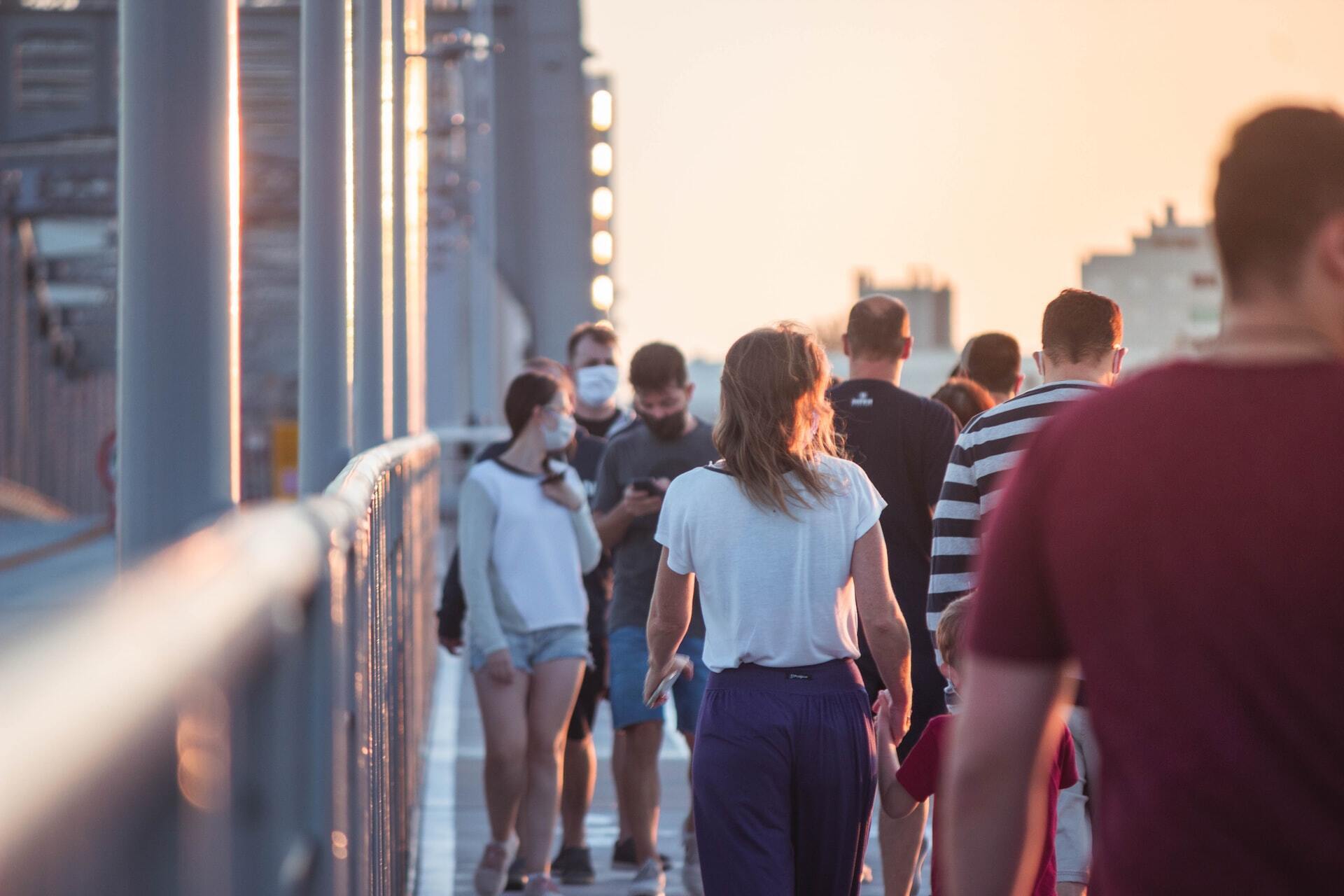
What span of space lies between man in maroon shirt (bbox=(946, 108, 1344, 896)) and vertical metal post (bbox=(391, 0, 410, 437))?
8.22 m

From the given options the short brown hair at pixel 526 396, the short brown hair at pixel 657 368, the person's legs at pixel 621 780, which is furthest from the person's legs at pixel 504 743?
the short brown hair at pixel 657 368

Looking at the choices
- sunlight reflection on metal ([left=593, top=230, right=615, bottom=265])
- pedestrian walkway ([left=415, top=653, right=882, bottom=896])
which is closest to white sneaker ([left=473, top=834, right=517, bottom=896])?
pedestrian walkway ([left=415, top=653, right=882, bottom=896])

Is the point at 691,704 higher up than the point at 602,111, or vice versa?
the point at 602,111

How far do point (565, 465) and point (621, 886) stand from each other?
1.63m

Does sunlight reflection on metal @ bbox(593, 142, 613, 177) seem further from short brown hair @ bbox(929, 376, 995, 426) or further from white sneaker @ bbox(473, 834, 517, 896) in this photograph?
white sneaker @ bbox(473, 834, 517, 896)

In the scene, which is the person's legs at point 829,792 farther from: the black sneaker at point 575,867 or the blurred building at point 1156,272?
the blurred building at point 1156,272

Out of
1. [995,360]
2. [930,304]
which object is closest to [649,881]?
[995,360]

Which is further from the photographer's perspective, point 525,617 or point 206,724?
point 525,617

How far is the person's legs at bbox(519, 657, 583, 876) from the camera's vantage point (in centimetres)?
725

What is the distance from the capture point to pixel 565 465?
762cm

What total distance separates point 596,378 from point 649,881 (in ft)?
8.91

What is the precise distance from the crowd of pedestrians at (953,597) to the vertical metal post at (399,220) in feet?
6.30

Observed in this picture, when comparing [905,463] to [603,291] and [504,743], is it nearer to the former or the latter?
[504,743]

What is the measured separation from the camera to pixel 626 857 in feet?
25.9
